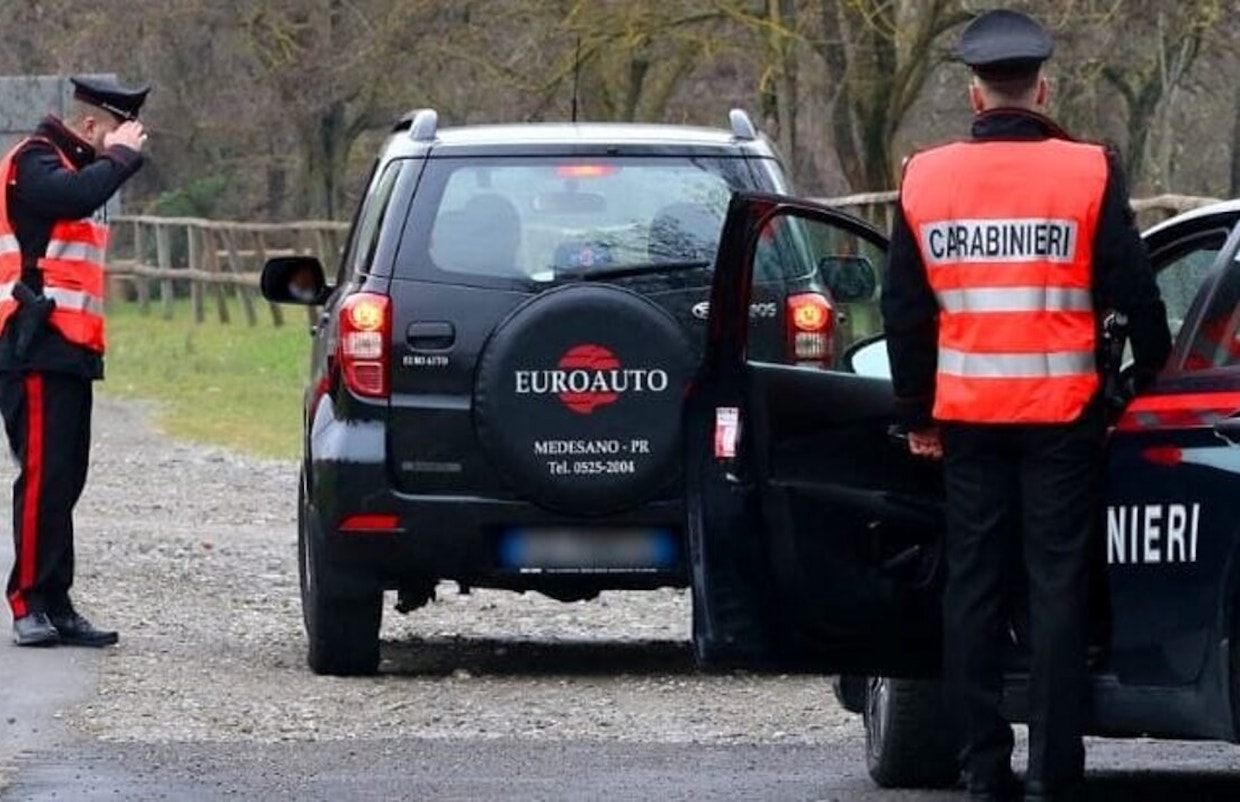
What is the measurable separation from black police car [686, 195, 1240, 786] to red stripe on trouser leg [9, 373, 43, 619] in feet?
13.3

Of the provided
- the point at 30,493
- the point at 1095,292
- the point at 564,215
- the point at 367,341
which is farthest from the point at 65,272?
the point at 1095,292

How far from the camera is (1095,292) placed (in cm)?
678

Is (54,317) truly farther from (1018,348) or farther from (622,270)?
(1018,348)

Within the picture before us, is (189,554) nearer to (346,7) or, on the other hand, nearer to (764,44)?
(764,44)

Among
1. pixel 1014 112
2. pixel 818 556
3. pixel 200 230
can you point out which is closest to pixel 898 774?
pixel 818 556

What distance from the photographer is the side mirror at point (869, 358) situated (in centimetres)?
751

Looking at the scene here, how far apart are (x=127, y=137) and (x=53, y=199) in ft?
1.15

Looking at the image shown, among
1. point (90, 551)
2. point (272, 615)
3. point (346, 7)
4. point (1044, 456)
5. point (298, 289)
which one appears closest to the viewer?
point (1044, 456)

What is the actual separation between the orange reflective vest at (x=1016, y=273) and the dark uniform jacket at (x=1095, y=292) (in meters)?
0.03

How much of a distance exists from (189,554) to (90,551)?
441mm

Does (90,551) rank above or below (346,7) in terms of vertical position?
below

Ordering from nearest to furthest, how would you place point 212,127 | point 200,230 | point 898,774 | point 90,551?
point 898,774 < point 90,551 < point 200,230 < point 212,127

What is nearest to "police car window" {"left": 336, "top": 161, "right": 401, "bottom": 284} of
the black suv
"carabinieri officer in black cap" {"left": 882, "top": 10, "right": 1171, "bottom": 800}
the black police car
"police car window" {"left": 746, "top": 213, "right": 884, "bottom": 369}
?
the black suv

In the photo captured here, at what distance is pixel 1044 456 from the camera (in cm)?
679
